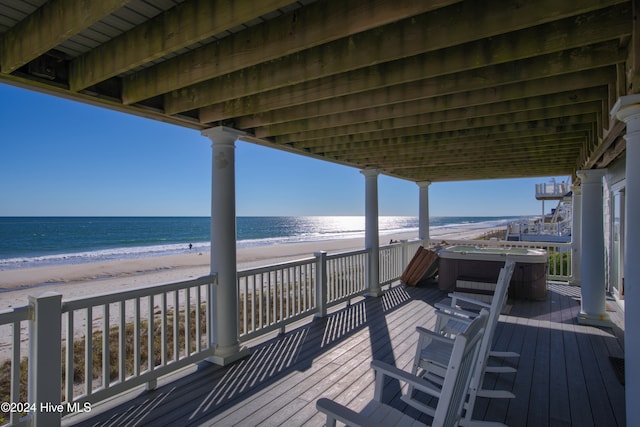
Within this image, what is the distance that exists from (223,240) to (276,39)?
212 cm

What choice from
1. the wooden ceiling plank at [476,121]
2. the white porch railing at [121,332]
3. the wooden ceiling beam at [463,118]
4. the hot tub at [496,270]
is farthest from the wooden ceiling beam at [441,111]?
the hot tub at [496,270]

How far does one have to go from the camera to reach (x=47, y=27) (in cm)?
185

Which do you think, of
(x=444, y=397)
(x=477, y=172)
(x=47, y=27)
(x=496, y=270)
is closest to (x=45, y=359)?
(x=47, y=27)

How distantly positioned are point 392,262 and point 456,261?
1.21 m

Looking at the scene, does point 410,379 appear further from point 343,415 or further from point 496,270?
point 496,270

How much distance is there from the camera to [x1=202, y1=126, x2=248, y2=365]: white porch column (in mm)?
3416

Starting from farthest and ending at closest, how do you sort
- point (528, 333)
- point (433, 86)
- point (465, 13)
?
1. point (528, 333)
2. point (433, 86)
3. point (465, 13)

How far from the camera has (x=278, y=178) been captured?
154 feet

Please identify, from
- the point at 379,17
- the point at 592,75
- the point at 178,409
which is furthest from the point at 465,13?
the point at 178,409

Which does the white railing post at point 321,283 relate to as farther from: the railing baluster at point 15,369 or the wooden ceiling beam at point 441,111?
the railing baluster at point 15,369

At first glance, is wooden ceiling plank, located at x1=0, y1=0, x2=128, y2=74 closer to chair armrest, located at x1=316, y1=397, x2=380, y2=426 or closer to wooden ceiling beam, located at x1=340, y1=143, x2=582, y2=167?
chair armrest, located at x1=316, y1=397, x2=380, y2=426

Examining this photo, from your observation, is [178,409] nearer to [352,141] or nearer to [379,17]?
[379,17]

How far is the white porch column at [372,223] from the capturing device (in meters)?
5.98

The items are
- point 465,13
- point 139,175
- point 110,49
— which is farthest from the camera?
point 139,175
